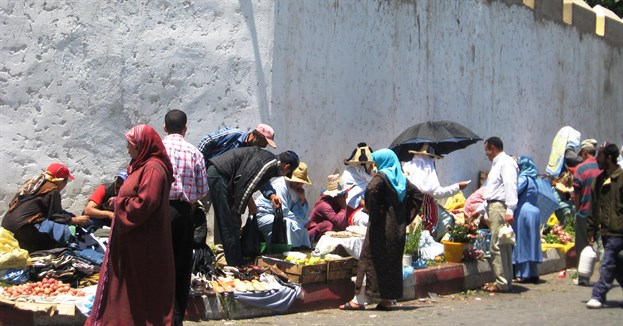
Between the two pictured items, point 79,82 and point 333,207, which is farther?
point 333,207

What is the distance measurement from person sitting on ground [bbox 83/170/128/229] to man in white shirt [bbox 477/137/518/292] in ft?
14.1

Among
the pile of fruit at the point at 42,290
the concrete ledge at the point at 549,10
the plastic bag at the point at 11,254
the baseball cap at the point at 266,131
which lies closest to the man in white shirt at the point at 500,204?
the baseball cap at the point at 266,131

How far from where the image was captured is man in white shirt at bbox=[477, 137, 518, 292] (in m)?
10.9

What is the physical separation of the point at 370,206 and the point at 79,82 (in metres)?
3.02

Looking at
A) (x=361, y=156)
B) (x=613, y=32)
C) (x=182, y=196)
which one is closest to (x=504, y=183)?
(x=361, y=156)

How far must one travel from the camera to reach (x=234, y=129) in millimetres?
10344

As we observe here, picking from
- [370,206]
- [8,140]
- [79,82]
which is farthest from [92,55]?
[370,206]

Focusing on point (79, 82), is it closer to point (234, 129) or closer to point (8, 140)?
point (8, 140)

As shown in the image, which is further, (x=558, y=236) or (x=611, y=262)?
(x=558, y=236)

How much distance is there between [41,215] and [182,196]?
1.78 meters

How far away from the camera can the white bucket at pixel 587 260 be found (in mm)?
10156

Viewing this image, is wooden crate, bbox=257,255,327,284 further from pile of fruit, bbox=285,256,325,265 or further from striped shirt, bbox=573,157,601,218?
striped shirt, bbox=573,157,601,218

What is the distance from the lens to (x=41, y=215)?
335 inches

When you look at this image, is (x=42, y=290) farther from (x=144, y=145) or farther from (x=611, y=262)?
(x=611, y=262)
